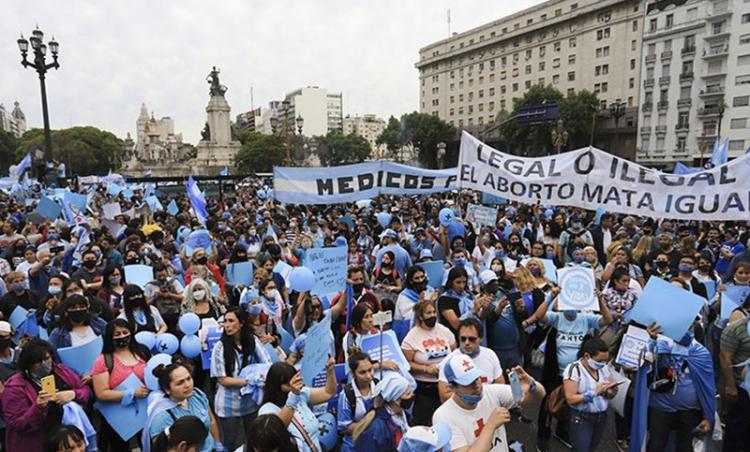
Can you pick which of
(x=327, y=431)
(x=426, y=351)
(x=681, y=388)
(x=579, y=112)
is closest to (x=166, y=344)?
(x=327, y=431)

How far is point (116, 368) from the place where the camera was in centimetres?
352

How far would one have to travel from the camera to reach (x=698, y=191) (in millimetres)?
6531

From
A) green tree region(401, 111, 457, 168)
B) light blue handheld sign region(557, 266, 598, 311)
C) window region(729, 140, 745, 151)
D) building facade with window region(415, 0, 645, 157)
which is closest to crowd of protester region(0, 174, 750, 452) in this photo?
light blue handheld sign region(557, 266, 598, 311)

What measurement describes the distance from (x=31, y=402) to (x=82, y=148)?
3286 inches

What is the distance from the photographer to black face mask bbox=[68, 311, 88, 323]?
4.00 meters

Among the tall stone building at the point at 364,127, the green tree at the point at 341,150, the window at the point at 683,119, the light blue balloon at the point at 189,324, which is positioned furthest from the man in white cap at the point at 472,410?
the tall stone building at the point at 364,127

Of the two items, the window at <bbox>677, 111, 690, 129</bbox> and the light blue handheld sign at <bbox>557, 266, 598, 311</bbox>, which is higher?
the window at <bbox>677, 111, 690, 129</bbox>

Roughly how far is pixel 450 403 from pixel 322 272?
7.71 feet

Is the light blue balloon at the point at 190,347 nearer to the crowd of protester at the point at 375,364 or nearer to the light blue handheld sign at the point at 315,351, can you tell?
the crowd of protester at the point at 375,364

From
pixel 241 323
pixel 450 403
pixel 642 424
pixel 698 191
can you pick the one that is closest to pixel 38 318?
pixel 241 323

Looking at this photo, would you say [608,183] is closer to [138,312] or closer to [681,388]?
[681,388]

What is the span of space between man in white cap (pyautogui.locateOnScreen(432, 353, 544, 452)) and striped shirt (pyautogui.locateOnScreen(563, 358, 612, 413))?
93 centimetres

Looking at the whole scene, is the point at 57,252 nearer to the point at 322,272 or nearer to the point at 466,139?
the point at 322,272

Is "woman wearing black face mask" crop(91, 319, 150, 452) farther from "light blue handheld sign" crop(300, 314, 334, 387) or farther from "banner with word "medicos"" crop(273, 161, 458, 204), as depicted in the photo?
"banner with word "medicos"" crop(273, 161, 458, 204)
